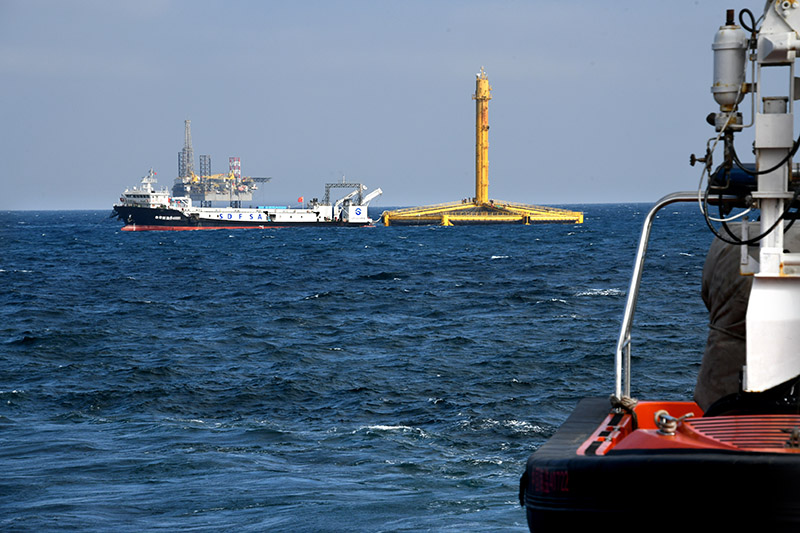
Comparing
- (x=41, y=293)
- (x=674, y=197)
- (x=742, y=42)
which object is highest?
(x=742, y=42)

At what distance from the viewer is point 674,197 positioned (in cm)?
698

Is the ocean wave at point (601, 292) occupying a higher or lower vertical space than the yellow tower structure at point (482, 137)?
lower

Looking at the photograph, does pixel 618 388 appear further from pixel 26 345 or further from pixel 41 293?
pixel 41 293

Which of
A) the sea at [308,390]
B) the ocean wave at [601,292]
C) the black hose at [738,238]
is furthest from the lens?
the ocean wave at [601,292]

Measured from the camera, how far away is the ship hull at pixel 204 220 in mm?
119375

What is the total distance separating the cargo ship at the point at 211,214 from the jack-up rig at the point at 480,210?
282 inches

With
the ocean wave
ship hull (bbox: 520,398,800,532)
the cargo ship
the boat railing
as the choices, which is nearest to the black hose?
the boat railing

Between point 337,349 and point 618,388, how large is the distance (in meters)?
19.2

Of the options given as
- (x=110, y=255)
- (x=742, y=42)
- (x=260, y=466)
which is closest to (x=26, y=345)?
(x=260, y=466)

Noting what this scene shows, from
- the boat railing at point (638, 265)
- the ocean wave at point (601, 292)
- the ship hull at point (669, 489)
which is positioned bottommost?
the ocean wave at point (601, 292)

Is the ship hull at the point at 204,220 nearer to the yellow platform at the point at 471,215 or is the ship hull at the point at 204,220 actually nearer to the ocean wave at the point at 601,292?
the yellow platform at the point at 471,215

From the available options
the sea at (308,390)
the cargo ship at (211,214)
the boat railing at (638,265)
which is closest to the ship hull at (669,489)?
the boat railing at (638,265)

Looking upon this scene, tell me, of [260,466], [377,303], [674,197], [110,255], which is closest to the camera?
[674,197]

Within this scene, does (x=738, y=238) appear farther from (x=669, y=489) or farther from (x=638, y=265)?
(x=669, y=489)
